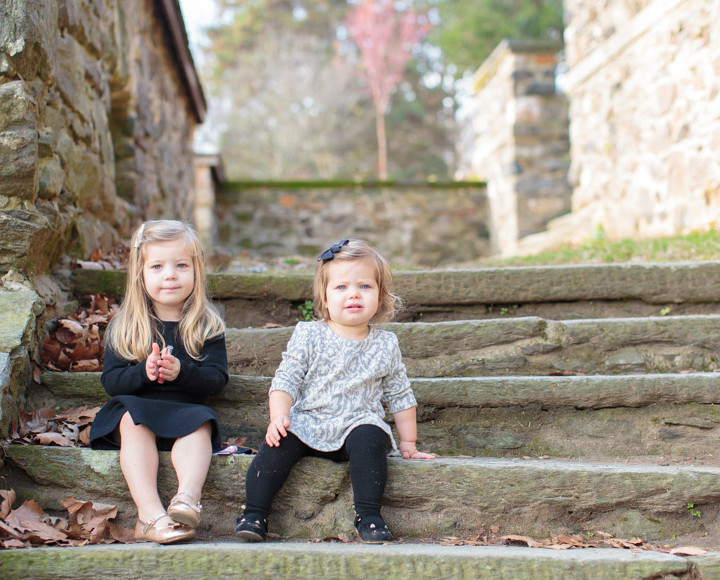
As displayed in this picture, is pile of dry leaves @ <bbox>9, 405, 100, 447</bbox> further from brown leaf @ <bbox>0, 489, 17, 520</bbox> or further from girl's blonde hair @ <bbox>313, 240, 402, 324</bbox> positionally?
girl's blonde hair @ <bbox>313, 240, 402, 324</bbox>

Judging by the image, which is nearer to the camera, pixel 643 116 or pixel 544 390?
pixel 544 390

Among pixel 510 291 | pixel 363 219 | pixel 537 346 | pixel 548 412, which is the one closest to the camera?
pixel 548 412

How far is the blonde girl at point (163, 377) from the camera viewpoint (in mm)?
1935

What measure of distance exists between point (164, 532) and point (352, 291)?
0.92 metres

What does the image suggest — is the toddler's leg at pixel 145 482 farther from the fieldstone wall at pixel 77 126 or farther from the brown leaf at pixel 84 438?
the fieldstone wall at pixel 77 126

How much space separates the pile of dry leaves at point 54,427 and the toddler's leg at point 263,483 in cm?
61

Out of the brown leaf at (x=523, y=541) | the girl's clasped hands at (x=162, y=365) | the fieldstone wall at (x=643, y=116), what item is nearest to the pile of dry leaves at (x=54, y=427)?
the girl's clasped hands at (x=162, y=365)

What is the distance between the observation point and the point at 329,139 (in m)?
16.3

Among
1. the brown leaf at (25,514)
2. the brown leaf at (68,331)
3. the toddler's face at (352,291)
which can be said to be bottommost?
the brown leaf at (25,514)

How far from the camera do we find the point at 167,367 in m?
2.14

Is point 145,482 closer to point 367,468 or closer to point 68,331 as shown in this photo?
point 367,468

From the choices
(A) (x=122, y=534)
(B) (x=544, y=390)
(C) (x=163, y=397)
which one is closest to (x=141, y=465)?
A: (A) (x=122, y=534)

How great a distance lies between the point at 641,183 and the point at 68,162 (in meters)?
4.61

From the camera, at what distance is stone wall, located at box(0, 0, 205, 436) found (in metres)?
2.43
